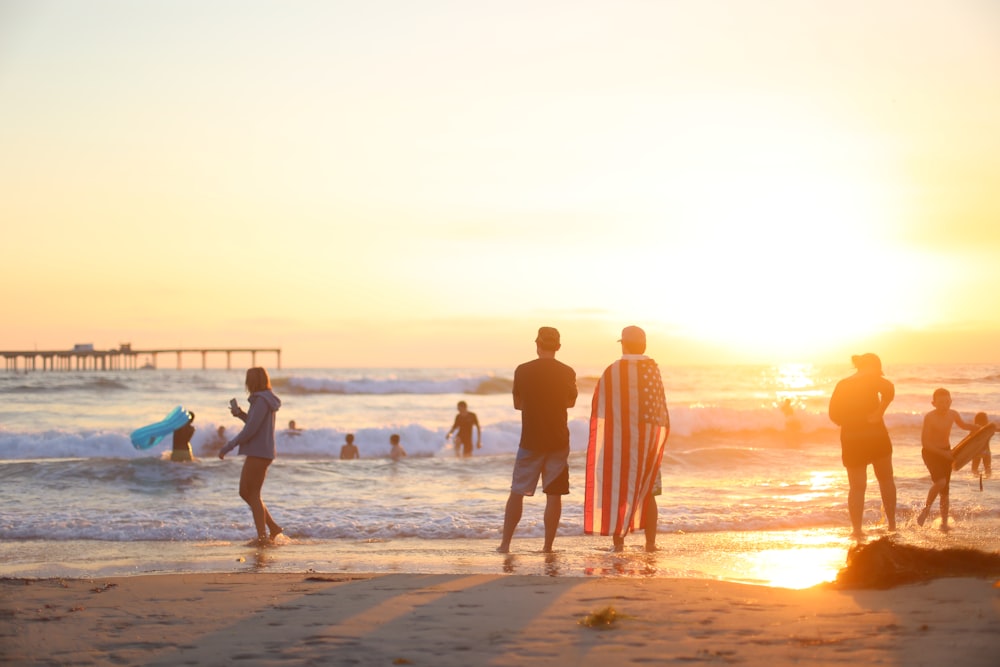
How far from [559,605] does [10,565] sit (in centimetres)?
561

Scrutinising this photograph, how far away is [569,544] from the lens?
9492 mm

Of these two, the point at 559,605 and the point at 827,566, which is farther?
the point at 827,566

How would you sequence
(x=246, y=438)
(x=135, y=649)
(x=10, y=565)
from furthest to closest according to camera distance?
(x=246, y=438)
(x=10, y=565)
(x=135, y=649)

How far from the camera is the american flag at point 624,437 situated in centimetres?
810

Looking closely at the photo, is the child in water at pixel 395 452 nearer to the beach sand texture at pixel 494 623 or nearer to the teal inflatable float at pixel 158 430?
the teal inflatable float at pixel 158 430

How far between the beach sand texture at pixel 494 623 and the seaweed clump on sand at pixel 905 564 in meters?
0.18

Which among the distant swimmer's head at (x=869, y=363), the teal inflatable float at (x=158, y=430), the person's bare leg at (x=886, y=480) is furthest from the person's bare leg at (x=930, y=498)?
the teal inflatable float at (x=158, y=430)

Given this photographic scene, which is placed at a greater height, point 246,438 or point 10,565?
point 246,438

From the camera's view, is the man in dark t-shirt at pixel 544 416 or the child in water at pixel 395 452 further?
the child in water at pixel 395 452

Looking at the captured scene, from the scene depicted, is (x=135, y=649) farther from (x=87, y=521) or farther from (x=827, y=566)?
(x=87, y=521)

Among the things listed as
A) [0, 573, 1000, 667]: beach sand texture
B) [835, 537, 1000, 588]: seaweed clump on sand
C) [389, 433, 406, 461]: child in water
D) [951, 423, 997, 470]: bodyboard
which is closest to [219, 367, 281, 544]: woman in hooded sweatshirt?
[0, 573, 1000, 667]: beach sand texture

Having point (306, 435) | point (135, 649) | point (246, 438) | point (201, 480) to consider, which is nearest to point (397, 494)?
point (201, 480)

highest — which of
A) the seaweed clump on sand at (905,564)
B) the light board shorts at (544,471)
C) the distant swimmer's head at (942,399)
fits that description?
the distant swimmer's head at (942,399)

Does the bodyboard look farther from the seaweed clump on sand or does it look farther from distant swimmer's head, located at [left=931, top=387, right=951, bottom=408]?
the seaweed clump on sand
